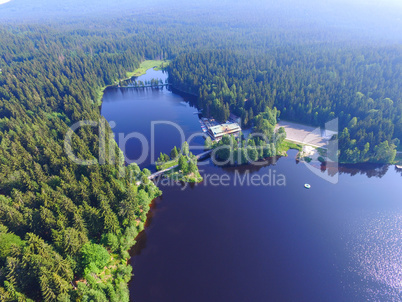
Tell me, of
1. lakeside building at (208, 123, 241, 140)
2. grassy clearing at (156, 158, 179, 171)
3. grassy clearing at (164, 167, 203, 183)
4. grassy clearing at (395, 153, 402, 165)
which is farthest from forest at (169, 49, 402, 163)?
grassy clearing at (164, 167, 203, 183)

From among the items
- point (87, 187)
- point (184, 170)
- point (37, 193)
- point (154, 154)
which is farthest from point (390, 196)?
point (37, 193)

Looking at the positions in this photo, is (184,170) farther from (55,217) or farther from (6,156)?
(6,156)

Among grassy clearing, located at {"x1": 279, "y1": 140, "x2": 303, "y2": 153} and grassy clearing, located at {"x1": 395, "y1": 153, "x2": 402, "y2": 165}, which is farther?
grassy clearing, located at {"x1": 279, "y1": 140, "x2": 303, "y2": 153}

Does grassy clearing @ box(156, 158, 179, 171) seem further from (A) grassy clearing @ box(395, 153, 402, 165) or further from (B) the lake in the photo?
(A) grassy clearing @ box(395, 153, 402, 165)

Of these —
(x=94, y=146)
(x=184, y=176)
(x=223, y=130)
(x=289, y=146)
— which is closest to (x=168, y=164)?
(x=184, y=176)

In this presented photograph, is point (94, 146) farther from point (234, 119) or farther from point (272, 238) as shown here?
point (234, 119)

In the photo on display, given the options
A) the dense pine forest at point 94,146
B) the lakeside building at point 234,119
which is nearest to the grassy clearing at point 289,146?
the dense pine forest at point 94,146
